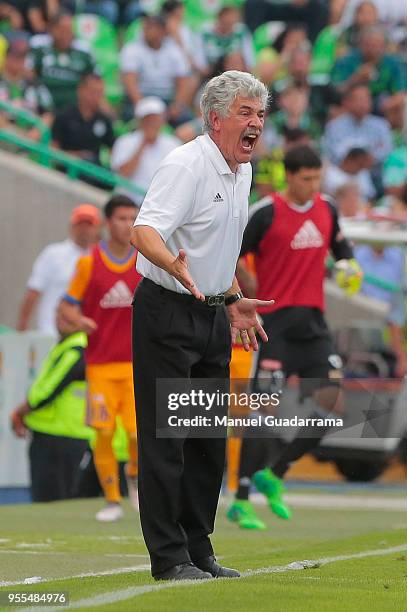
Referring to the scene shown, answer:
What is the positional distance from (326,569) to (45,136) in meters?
9.93

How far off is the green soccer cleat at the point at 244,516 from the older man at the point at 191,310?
358 centimetres

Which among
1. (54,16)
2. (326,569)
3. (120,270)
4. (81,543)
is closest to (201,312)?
(326,569)

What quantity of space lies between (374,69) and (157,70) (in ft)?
12.4

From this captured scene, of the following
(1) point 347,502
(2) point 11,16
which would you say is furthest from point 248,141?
(2) point 11,16

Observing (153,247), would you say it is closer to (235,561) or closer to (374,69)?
(235,561)

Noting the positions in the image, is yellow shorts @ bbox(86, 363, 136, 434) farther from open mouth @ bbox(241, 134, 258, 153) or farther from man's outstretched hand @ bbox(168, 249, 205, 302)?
man's outstretched hand @ bbox(168, 249, 205, 302)

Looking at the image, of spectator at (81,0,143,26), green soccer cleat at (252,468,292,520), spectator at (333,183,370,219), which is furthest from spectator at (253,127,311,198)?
green soccer cleat at (252,468,292,520)

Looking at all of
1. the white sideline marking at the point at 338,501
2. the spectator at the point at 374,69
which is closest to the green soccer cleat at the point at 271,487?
the white sideline marking at the point at 338,501

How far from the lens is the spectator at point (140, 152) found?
16531 millimetres

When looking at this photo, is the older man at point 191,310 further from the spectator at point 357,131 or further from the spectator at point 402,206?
the spectator at point 357,131

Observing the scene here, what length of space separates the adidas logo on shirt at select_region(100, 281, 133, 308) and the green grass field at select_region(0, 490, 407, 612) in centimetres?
154

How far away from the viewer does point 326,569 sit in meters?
6.98

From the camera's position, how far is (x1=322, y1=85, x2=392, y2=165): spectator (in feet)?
65.3

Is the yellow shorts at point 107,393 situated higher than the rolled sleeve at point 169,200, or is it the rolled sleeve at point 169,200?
the rolled sleeve at point 169,200
